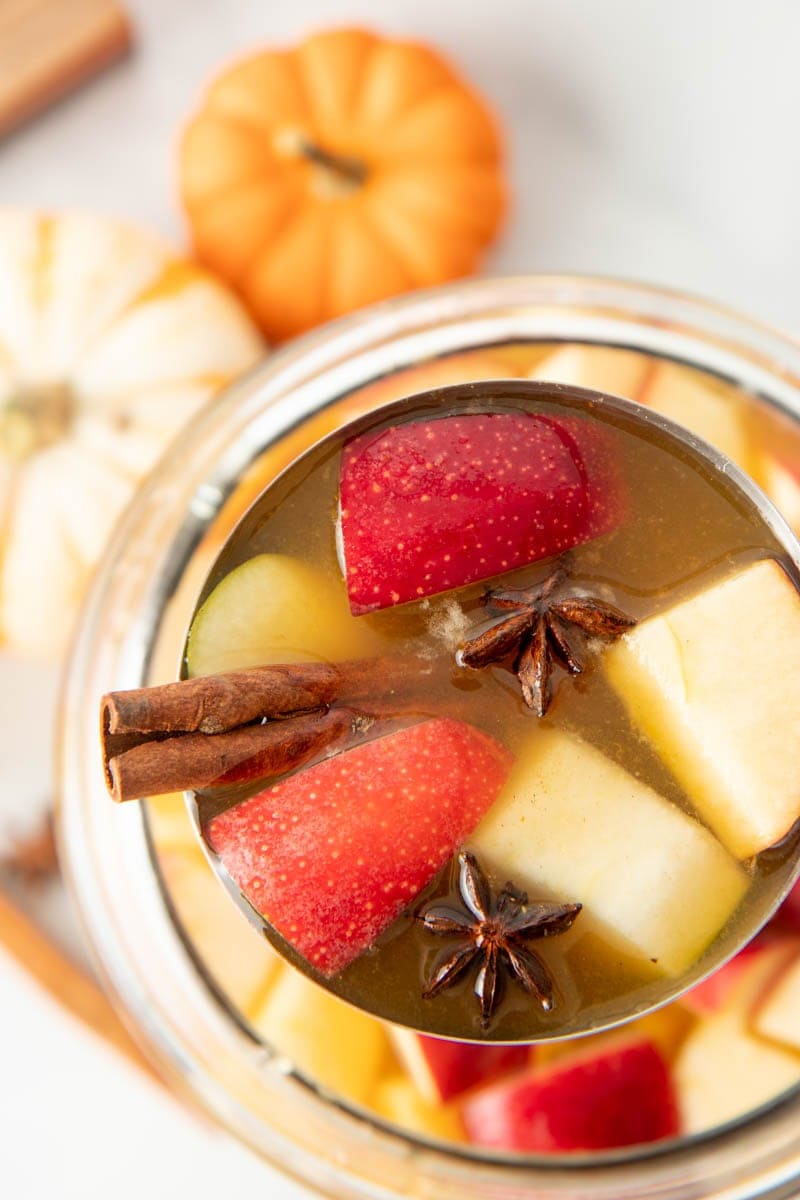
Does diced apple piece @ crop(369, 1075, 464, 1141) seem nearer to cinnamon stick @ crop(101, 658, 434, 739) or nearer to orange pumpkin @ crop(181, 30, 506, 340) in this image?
cinnamon stick @ crop(101, 658, 434, 739)

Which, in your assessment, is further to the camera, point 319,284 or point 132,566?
point 319,284

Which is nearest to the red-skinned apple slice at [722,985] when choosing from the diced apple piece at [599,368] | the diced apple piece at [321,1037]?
the diced apple piece at [321,1037]

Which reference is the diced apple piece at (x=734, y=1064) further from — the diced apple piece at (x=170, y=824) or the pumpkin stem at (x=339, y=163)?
the pumpkin stem at (x=339, y=163)

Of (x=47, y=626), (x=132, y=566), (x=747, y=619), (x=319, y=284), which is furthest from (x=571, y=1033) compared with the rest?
(x=319, y=284)

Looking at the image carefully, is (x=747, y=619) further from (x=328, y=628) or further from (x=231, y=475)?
(x=231, y=475)

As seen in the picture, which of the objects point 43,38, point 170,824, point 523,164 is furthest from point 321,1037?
point 43,38

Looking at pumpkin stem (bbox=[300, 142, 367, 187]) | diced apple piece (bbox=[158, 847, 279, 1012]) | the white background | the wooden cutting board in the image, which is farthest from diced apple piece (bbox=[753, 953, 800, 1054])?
the wooden cutting board

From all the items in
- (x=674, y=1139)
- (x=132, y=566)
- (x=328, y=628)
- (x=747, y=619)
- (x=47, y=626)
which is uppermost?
(x=47, y=626)
